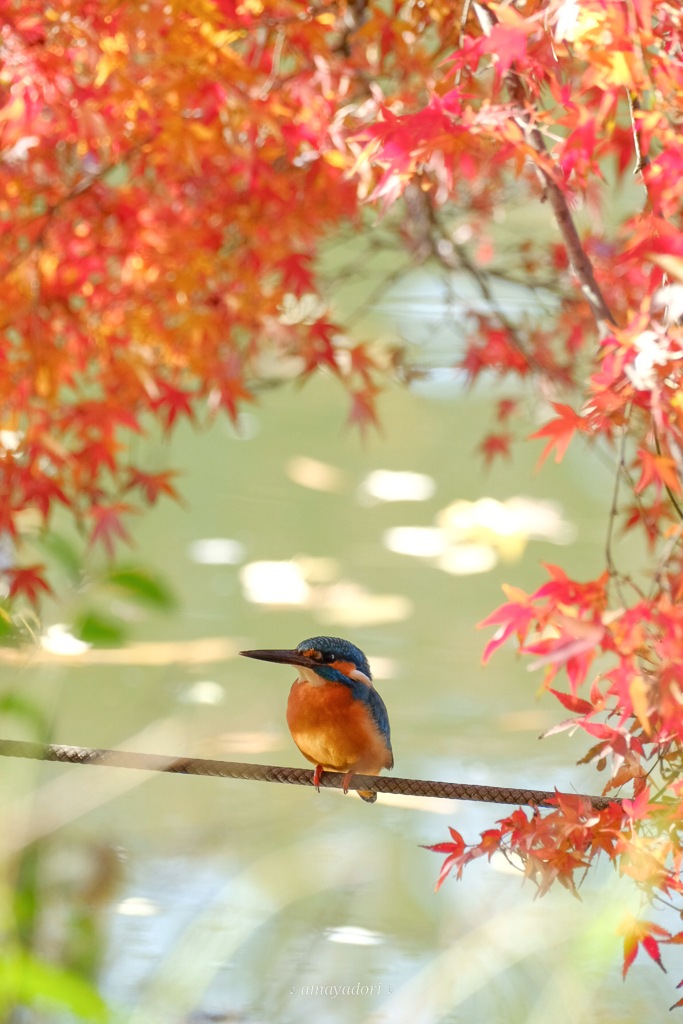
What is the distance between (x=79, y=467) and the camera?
244 cm

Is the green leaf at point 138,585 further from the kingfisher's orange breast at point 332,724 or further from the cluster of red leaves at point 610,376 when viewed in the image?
the cluster of red leaves at point 610,376

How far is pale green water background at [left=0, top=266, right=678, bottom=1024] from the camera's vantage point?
2342 millimetres

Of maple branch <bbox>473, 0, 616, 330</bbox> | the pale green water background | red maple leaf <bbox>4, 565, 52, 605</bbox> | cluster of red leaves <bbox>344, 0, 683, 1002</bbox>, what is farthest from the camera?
the pale green water background

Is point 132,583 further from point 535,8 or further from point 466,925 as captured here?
point 466,925

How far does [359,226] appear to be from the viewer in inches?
111

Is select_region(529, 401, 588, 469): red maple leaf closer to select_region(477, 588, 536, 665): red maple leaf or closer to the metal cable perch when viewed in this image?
select_region(477, 588, 536, 665): red maple leaf

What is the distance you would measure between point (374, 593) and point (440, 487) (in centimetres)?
88

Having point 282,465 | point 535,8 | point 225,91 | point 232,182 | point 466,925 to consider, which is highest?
point 282,465

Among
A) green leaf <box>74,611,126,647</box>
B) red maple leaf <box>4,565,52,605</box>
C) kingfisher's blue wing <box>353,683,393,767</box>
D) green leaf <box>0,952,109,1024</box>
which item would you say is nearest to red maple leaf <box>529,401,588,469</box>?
kingfisher's blue wing <box>353,683,393,767</box>

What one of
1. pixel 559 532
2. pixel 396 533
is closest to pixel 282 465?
pixel 396 533

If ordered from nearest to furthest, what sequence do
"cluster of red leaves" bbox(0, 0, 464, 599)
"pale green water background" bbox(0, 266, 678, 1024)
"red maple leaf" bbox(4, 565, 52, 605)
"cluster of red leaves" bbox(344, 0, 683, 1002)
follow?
1. "cluster of red leaves" bbox(344, 0, 683, 1002)
2. "cluster of red leaves" bbox(0, 0, 464, 599)
3. "red maple leaf" bbox(4, 565, 52, 605)
4. "pale green water background" bbox(0, 266, 678, 1024)

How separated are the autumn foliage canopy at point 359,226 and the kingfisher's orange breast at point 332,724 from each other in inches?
9.4

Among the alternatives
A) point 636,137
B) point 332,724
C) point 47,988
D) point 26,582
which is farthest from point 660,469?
point 26,582

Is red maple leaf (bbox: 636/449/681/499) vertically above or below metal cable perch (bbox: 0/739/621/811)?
above
